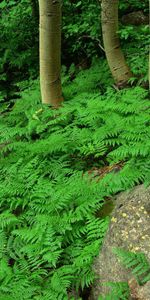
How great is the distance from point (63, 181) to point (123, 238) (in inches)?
60.8

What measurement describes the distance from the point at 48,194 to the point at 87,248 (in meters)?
1.08

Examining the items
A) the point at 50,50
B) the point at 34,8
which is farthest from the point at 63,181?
the point at 34,8

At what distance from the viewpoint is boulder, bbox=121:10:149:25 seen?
891 centimetres

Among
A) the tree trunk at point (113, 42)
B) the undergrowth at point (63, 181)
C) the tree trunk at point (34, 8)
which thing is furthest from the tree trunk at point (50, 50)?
the tree trunk at point (34, 8)

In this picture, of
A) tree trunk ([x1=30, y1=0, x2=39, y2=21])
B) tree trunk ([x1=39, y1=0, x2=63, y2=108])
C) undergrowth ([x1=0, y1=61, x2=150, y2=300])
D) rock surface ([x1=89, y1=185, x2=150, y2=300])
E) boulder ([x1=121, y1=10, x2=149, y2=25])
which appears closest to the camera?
rock surface ([x1=89, y1=185, x2=150, y2=300])

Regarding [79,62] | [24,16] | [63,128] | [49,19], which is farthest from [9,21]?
[63,128]

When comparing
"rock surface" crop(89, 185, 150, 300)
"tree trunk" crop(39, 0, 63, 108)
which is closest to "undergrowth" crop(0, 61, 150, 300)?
"rock surface" crop(89, 185, 150, 300)

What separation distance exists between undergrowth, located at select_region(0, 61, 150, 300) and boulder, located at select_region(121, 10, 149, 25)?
2972 mm

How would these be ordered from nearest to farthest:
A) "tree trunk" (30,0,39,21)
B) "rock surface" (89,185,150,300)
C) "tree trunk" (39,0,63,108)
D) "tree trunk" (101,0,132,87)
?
"rock surface" (89,185,150,300) → "tree trunk" (39,0,63,108) → "tree trunk" (101,0,132,87) → "tree trunk" (30,0,39,21)

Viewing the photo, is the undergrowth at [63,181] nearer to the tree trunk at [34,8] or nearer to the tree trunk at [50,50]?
the tree trunk at [50,50]

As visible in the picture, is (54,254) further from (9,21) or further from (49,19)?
(9,21)

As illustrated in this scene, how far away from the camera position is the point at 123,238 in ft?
11.6

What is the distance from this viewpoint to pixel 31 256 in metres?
3.91

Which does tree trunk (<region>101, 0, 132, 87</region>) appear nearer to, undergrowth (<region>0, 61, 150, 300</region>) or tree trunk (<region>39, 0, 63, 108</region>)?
undergrowth (<region>0, 61, 150, 300</region>)
